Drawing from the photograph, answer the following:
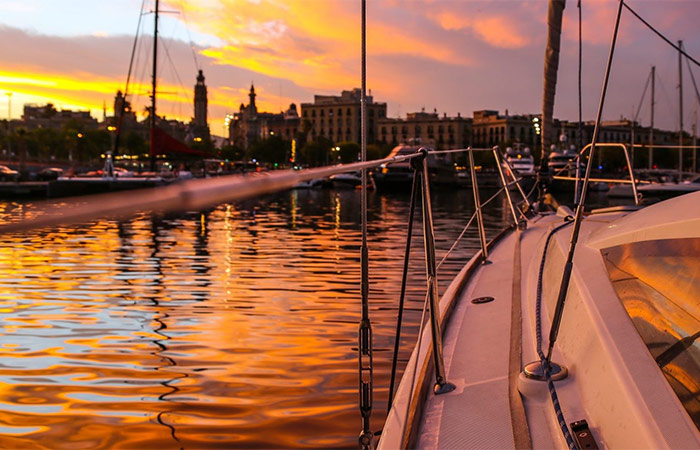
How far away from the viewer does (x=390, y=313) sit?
260 inches

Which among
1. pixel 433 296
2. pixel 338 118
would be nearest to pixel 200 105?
pixel 338 118

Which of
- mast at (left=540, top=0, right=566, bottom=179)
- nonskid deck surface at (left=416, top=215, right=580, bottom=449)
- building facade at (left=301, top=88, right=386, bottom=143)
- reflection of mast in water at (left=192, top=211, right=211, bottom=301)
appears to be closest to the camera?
nonskid deck surface at (left=416, top=215, right=580, bottom=449)

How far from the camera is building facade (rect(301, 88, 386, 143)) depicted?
137000mm

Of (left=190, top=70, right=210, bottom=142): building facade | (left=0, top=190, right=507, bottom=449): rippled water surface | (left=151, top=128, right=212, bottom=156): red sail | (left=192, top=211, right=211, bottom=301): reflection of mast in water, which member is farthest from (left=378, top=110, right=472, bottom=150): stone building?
(left=0, top=190, right=507, bottom=449): rippled water surface

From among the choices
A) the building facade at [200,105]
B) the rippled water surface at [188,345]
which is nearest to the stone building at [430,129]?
the building facade at [200,105]

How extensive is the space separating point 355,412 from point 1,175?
157 feet

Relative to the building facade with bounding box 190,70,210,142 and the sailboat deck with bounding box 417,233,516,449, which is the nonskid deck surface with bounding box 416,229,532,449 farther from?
the building facade with bounding box 190,70,210,142

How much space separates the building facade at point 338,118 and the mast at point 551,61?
127 m

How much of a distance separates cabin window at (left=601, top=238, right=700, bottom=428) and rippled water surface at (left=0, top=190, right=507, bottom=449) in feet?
4.46

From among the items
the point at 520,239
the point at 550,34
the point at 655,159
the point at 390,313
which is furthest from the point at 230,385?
the point at 655,159

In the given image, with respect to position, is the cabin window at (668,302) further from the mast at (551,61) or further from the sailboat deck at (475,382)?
the mast at (551,61)

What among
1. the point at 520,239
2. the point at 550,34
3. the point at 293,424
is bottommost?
the point at 293,424

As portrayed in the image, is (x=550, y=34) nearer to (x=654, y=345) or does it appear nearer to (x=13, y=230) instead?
(x=654, y=345)

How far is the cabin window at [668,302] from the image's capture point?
5.29 feet
